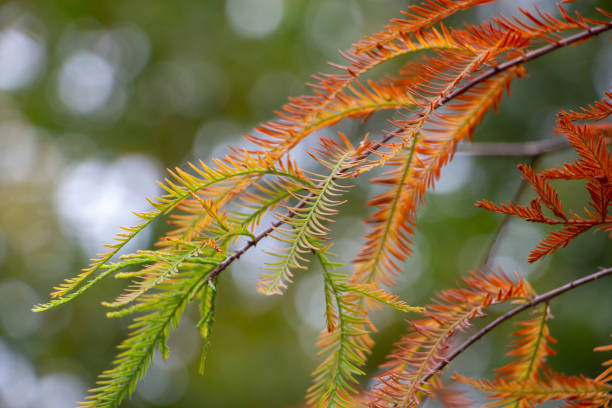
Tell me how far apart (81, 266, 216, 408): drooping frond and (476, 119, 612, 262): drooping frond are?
0.85ft

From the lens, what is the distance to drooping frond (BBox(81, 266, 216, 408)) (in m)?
0.36

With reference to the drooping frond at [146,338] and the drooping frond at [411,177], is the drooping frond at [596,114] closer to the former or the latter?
the drooping frond at [411,177]

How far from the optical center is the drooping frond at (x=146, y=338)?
357mm

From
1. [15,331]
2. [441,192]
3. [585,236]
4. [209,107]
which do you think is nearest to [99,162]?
[209,107]

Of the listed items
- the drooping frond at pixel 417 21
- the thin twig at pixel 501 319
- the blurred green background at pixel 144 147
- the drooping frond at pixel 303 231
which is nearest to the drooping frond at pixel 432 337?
the thin twig at pixel 501 319

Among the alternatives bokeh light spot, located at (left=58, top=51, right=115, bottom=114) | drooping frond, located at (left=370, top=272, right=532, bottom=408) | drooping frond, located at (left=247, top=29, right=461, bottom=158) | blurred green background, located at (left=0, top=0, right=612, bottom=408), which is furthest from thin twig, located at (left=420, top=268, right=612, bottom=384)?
bokeh light spot, located at (left=58, top=51, right=115, bottom=114)

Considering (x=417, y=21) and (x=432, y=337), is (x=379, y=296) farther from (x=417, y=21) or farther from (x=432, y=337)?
(x=417, y=21)

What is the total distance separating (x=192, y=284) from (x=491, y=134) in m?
2.43

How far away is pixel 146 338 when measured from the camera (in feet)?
1.21

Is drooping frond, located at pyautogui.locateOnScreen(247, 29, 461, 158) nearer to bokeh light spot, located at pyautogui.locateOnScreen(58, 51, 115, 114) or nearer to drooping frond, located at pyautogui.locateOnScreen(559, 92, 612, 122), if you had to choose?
drooping frond, located at pyautogui.locateOnScreen(559, 92, 612, 122)

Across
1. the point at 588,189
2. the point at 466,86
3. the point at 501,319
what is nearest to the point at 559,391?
the point at 501,319

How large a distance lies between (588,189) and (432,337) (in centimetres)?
20

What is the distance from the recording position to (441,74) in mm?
432

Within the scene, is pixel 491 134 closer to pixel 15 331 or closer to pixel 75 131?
pixel 75 131
